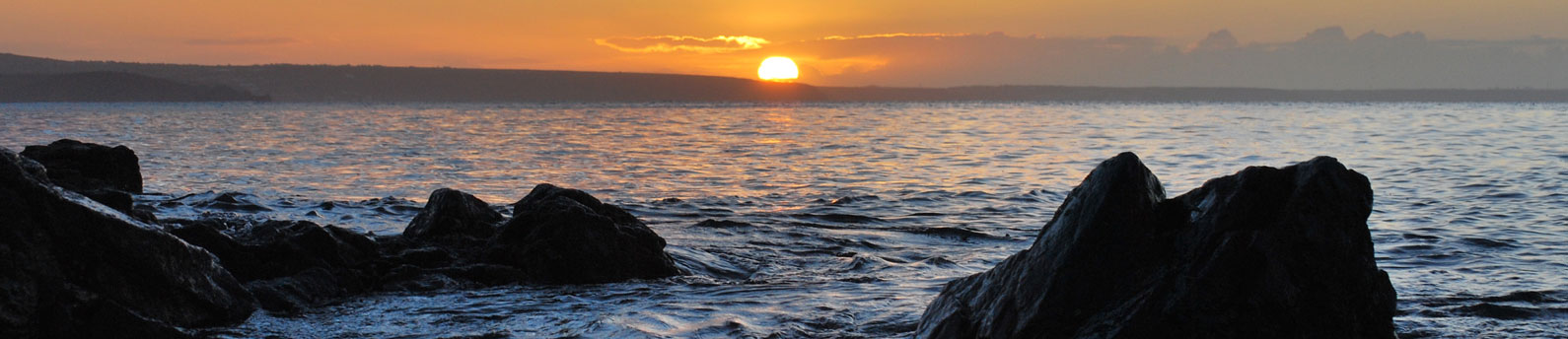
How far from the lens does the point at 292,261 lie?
8500 millimetres

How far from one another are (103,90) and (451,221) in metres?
184

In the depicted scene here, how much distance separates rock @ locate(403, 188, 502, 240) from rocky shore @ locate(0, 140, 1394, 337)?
1430 millimetres

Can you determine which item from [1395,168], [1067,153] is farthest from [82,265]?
[1067,153]

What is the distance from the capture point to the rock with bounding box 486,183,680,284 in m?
9.21

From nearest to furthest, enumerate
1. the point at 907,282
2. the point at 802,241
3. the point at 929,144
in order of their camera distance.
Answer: the point at 907,282 < the point at 802,241 < the point at 929,144

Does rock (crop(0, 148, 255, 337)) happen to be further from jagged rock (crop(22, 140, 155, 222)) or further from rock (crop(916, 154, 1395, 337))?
jagged rock (crop(22, 140, 155, 222))

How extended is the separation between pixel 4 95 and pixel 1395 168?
18145 centimetres

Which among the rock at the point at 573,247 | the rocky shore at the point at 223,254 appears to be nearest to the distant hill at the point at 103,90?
the rocky shore at the point at 223,254

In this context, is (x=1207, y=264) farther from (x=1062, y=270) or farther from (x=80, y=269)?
(x=80, y=269)

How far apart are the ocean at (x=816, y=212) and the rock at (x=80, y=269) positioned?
47cm

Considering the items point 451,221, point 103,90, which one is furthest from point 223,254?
point 103,90

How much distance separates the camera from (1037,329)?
5332 mm

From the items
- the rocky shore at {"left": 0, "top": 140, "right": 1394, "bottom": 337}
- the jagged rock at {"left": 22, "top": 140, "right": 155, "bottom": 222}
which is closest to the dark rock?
the jagged rock at {"left": 22, "top": 140, "right": 155, "bottom": 222}

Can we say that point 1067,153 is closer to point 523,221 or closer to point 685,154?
point 685,154
